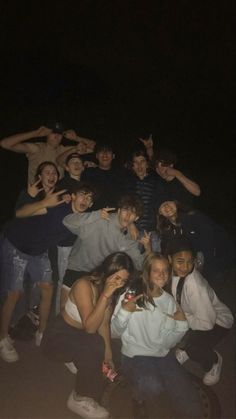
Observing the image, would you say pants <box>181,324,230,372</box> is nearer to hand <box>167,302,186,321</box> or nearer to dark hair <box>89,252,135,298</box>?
hand <box>167,302,186,321</box>

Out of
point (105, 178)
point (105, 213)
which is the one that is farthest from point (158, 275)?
point (105, 178)

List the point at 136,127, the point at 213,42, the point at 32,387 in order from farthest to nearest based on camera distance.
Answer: the point at 213,42, the point at 136,127, the point at 32,387

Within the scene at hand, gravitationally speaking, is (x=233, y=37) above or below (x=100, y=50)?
above

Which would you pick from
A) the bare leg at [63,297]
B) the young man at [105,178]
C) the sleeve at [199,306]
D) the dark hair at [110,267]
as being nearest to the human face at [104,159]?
the young man at [105,178]

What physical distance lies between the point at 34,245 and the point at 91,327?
65cm

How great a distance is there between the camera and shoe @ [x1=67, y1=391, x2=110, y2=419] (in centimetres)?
261

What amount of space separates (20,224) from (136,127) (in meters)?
1.09

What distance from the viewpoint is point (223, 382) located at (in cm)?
285

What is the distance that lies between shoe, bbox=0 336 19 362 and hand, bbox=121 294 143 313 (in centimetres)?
81

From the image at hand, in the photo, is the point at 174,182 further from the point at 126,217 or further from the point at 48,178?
the point at 48,178

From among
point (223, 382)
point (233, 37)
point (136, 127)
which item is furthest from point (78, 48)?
point (223, 382)

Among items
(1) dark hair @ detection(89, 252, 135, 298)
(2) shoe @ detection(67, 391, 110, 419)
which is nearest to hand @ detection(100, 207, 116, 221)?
(1) dark hair @ detection(89, 252, 135, 298)

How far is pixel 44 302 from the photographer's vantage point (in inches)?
110

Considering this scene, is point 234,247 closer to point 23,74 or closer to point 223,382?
point 223,382
